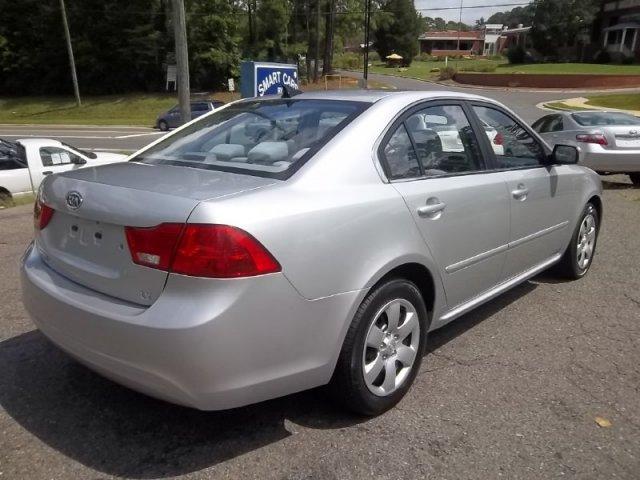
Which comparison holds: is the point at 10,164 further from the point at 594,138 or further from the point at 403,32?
the point at 403,32

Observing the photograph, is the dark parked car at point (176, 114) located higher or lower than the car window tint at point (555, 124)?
lower

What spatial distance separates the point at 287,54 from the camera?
53469 mm

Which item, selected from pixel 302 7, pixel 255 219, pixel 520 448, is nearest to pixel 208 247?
pixel 255 219

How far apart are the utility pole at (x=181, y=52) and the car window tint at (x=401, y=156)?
7.78 meters

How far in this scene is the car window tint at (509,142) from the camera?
3994mm

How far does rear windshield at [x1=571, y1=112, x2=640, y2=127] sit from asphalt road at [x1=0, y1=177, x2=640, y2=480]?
25.4 ft

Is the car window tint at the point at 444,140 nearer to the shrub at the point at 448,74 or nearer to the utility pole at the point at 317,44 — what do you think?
the utility pole at the point at 317,44

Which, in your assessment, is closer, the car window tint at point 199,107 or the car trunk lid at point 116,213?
the car trunk lid at point 116,213

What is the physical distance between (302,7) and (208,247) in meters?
59.2

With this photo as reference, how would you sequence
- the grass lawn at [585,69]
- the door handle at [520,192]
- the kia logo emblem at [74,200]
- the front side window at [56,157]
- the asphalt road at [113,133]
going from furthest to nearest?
the grass lawn at [585,69]
the asphalt road at [113,133]
the front side window at [56,157]
the door handle at [520,192]
the kia logo emblem at [74,200]

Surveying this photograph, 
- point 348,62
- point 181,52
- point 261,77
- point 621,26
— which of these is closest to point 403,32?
point 348,62

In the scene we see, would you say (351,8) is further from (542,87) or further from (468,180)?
(468,180)

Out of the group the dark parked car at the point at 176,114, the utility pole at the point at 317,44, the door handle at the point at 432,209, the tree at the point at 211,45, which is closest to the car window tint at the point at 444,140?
the door handle at the point at 432,209

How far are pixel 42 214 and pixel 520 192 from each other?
9.57 ft
